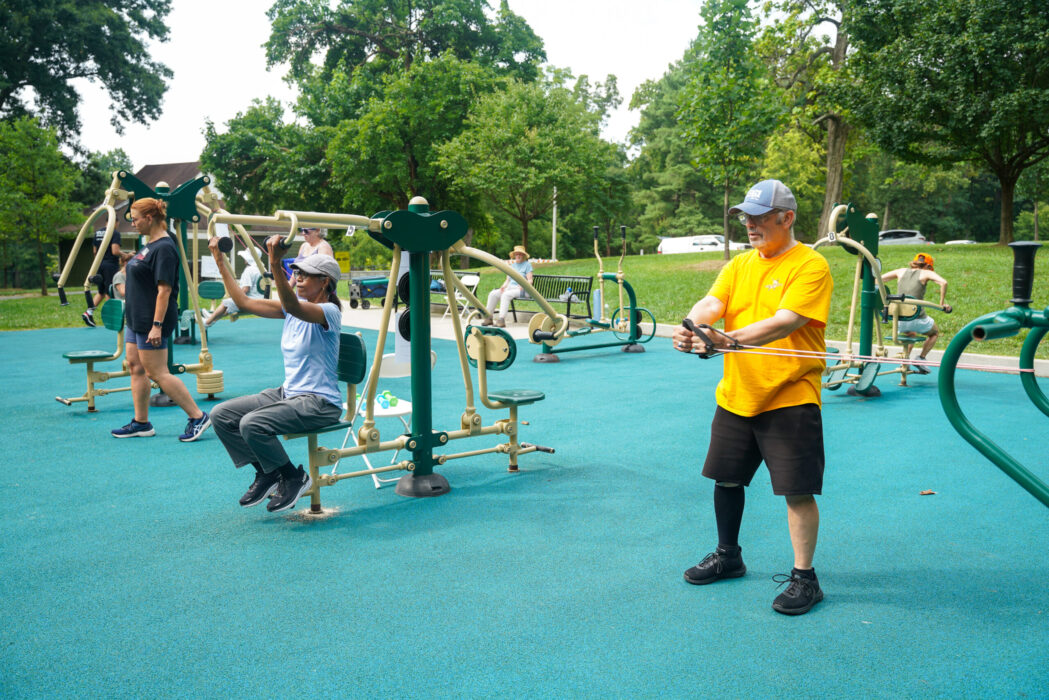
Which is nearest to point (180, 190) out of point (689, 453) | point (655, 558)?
point (689, 453)

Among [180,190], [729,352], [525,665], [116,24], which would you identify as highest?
[116,24]

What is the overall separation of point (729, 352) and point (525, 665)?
1.45 m

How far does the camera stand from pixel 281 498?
4527 mm

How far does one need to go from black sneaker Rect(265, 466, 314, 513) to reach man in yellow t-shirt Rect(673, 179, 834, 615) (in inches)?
94.0

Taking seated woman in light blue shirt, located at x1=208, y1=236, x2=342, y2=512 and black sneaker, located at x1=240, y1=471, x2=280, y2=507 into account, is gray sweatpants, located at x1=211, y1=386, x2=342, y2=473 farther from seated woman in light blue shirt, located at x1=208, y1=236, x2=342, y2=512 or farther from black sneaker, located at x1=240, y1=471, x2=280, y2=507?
black sneaker, located at x1=240, y1=471, x2=280, y2=507

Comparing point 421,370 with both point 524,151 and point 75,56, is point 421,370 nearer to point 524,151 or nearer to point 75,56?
point 524,151

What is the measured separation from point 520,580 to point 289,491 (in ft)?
5.37

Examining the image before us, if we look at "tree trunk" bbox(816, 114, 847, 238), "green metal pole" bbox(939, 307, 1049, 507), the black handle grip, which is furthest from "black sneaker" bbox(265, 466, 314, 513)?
"tree trunk" bbox(816, 114, 847, 238)

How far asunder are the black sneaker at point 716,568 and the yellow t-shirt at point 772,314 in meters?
0.71

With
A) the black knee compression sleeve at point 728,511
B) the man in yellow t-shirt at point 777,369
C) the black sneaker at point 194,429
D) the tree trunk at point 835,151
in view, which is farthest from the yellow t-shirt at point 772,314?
the tree trunk at point 835,151

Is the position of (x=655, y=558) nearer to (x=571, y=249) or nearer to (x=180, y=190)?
(x=180, y=190)

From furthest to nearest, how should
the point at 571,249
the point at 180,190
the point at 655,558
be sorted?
the point at 571,249
the point at 180,190
the point at 655,558

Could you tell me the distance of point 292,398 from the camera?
448cm

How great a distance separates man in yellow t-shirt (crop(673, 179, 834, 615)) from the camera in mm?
3145
